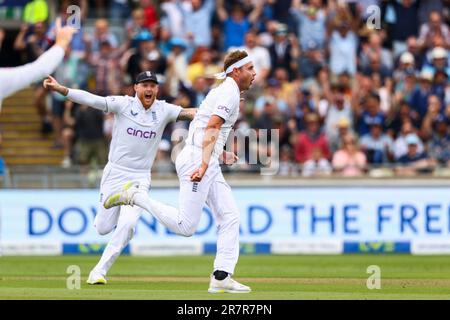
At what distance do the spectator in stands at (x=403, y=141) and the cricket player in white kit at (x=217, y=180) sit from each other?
932 cm

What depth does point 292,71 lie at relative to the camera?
23.1 metres

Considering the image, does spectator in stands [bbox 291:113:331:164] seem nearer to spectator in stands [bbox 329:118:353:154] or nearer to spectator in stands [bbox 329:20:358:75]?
spectator in stands [bbox 329:118:353:154]

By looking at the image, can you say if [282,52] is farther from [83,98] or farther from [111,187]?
[83,98]

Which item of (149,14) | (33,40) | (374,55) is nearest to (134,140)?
(33,40)

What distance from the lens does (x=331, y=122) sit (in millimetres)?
21844

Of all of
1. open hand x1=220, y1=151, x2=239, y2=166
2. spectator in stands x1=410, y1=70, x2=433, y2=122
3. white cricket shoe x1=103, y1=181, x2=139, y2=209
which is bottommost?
Answer: white cricket shoe x1=103, y1=181, x2=139, y2=209

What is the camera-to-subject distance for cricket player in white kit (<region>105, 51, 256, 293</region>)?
12.2m

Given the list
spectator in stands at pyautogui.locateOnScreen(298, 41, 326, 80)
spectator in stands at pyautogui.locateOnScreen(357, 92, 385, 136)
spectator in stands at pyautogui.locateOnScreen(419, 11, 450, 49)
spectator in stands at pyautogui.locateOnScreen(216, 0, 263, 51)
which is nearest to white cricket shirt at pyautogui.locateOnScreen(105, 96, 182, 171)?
spectator in stands at pyautogui.locateOnScreen(357, 92, 385, 136)

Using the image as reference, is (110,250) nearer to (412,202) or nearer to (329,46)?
(412,202)

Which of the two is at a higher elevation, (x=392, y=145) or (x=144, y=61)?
(x=144, y=61)

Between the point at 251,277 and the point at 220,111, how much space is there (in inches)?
135

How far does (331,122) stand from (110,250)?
9.07m

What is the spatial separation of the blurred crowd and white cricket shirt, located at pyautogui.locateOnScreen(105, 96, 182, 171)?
659 centimetres
